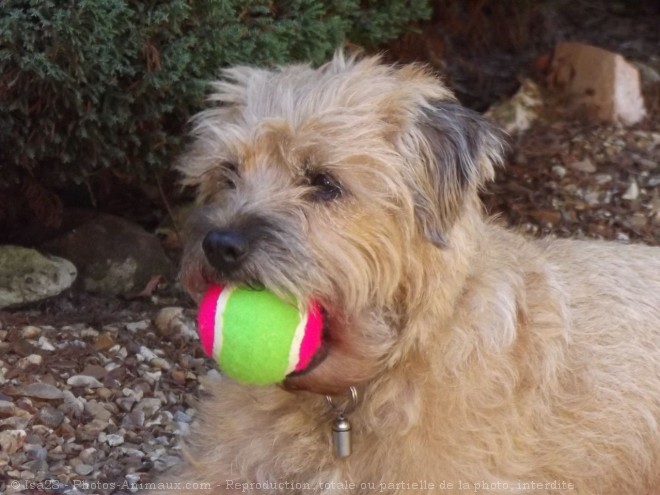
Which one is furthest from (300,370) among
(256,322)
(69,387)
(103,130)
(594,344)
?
(103,130)

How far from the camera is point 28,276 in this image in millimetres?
4980

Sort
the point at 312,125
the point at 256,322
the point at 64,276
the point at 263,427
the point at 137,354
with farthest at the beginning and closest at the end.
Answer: the point at 64,276 → the point at 137,354 → the point at 263,427 → the point at 312,125 → the point at 256,322

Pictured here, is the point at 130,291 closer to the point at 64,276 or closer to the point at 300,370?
the point at 64,276

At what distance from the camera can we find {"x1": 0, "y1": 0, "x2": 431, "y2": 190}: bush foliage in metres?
3.98

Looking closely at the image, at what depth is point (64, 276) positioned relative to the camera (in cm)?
505

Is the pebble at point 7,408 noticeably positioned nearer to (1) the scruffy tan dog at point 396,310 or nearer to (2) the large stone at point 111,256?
(1) the scruffy tan dog at point 396,310

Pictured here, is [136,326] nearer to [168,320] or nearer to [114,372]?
[168,320]

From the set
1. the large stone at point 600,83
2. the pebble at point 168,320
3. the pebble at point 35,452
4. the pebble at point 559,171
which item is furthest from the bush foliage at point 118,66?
the large stone at point 600,83

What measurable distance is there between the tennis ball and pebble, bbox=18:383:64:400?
1429 mm

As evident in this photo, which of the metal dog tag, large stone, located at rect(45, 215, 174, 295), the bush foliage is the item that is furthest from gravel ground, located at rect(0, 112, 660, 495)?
the metal dog tag

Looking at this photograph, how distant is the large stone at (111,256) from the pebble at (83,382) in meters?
1.02

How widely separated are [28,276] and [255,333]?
2439 millimetres

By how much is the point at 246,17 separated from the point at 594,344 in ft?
7.03

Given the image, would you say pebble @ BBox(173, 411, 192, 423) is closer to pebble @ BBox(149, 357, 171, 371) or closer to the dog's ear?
pebble @ BBox(149, 357, 171, 371)
